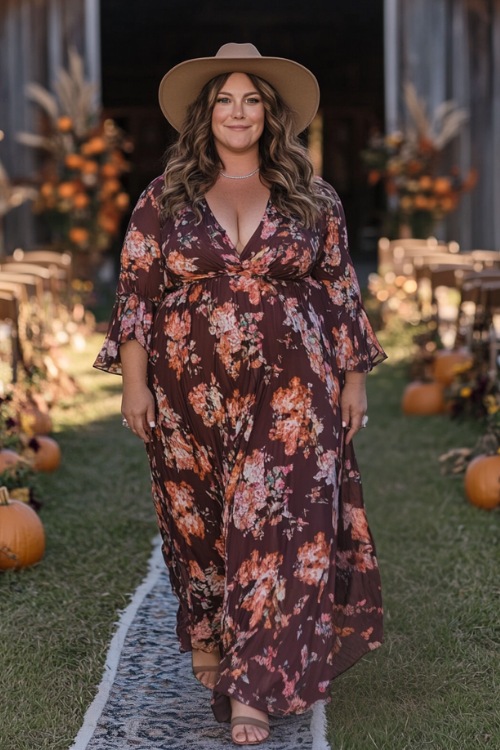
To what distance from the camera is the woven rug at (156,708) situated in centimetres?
340

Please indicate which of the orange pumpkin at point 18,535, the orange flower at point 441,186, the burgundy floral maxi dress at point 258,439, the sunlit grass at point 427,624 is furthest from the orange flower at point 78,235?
the burgundy floral maxi dress at point 258,439

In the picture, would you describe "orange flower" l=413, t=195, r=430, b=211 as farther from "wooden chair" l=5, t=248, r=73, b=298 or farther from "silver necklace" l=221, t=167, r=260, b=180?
"silver necklace" l=221, t=167, r=260, b=180

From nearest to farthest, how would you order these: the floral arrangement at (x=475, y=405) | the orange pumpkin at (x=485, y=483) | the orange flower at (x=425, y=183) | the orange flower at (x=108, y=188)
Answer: the orange pumpkin at (x=485, y=483) < the floral arrangement at (x=475, y=405) < the orange flower at (x=108, y=188) < the orange flower at (x=425, y=183)

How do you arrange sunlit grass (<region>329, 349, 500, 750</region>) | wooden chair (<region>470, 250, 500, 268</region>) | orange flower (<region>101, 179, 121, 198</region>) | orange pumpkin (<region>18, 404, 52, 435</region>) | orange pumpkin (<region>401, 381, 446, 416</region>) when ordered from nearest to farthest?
sunlit grass (<region>329, 349, 500, 750</region>), orange pumpkin (<region>18, 404, 52, 435</region>), orange pumpkin (<region>401, 381, 446, 416</region>), wooden chair (<region>470, 250, 500, 268</region>), orange flower (<region>101, 179, 121, 198</region>)

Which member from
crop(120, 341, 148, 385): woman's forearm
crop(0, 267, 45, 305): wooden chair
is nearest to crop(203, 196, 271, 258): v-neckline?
crop(120, 341, 148, 385): woman's forearm

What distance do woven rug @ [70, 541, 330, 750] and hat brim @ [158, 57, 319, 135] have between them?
1540 millimetres

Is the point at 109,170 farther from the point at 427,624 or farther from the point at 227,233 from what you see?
the point at 227,233

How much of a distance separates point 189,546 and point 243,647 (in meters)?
0.40

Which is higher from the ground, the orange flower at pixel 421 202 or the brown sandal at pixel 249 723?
the orange flower at pixel 421 202

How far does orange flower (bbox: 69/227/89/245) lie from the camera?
13875 mm

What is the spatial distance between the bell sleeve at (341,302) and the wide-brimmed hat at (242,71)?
0.26 m

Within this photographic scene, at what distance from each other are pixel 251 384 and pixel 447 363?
16.3 feet

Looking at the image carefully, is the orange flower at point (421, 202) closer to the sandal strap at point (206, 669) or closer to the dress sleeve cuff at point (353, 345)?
the dress sleeve cuff at point (353, 345)

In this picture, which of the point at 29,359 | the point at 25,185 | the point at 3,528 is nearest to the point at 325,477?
the point at 3,528
